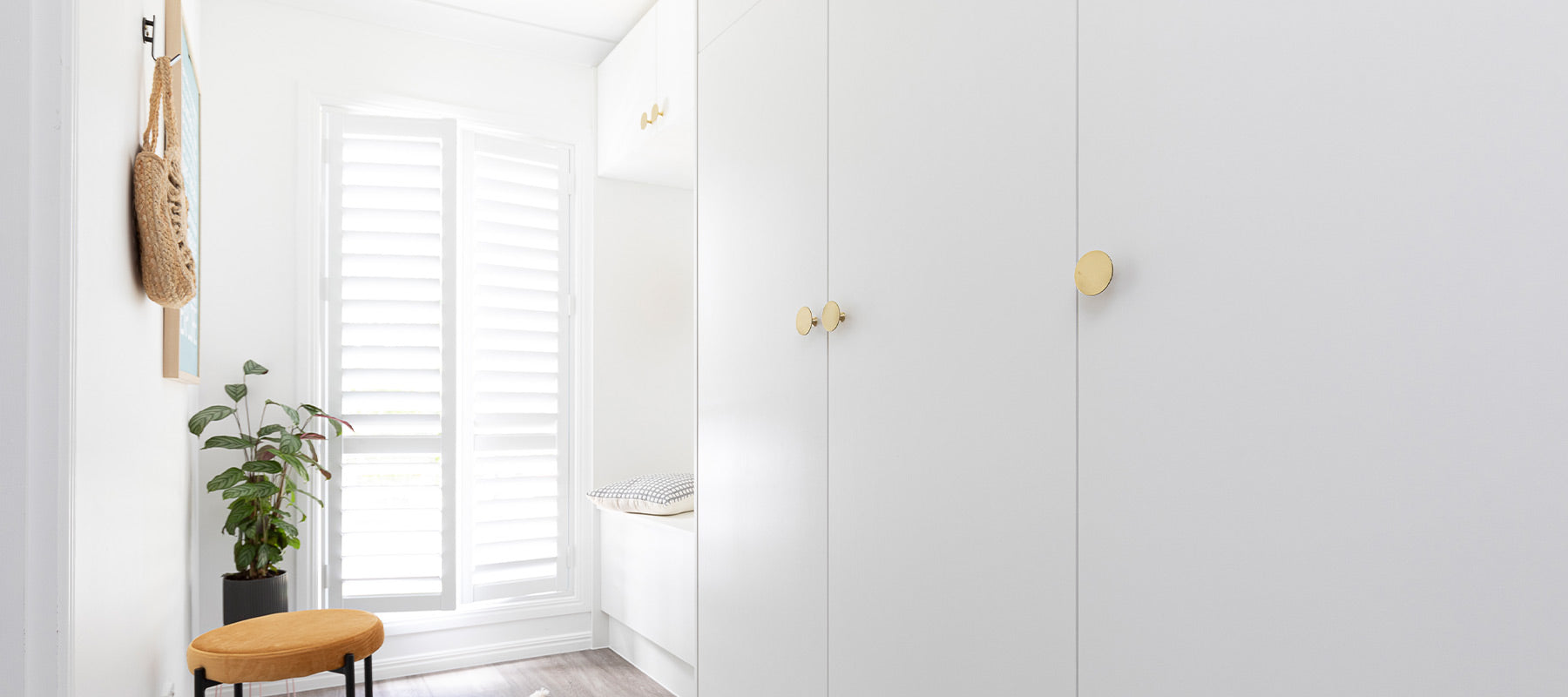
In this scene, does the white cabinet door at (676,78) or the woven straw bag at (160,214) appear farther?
the white cabinet door at (676,78)

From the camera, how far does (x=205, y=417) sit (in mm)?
2455

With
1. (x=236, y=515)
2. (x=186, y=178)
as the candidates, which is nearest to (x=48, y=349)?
(x=186, y=178)

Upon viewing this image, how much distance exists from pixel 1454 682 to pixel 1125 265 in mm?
431

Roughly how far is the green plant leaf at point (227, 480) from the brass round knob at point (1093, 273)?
8.44ft

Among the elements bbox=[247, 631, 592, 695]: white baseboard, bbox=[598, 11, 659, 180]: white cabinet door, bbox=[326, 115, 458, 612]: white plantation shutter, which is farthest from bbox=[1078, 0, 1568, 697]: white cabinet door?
bbox=[247, 631, 592, 695]: white baseboard

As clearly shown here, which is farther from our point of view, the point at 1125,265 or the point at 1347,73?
the point at 1125,265

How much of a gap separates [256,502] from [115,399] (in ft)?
4.65

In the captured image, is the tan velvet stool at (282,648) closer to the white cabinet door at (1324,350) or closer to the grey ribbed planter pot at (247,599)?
the grey ribbed planter pot at (247,599)

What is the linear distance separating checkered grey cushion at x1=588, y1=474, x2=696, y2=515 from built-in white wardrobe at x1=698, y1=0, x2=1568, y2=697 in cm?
150

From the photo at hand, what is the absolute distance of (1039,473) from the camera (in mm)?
945

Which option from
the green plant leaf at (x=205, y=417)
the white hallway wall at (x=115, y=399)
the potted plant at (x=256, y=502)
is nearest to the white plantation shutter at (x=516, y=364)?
the potted plant at (x=256, y=502)

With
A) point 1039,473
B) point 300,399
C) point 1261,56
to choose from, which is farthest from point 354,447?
point 1261,56

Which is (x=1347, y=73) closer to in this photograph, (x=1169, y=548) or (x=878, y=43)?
(x=1169, y=548)

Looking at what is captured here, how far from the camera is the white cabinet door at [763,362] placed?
1.39 meters
